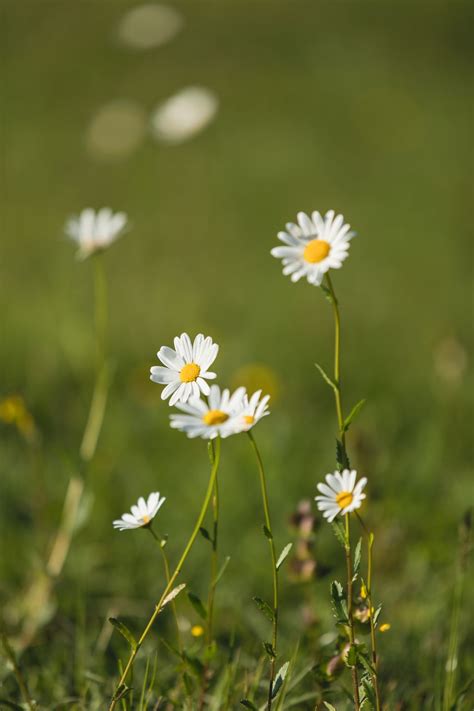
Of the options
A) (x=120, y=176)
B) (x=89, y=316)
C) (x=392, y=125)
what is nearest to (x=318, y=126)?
(x=392, y=125)

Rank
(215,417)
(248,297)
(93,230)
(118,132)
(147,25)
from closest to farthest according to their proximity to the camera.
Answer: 1. (215,417)
2. (93,230)
3. (248,297)
4. (147,25)
5. (118,132)

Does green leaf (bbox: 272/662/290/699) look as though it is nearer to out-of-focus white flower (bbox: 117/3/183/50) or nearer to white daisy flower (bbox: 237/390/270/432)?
white daisy flower (bbox: 237/390/270/432)

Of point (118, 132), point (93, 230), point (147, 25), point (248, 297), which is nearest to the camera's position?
point (93, 230)

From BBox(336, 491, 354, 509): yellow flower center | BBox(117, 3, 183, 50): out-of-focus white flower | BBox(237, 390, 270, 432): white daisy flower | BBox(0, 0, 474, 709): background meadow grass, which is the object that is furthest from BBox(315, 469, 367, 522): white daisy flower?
BBox(117, 3, 183, 50): out-of-focus white flower

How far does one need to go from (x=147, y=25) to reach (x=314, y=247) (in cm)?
371

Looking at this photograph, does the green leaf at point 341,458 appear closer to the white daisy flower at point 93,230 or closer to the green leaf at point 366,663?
the green leaf at point 366,663

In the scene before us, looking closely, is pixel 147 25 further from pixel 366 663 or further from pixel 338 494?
pixel 366 663

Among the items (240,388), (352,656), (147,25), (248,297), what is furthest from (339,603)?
(147,25)

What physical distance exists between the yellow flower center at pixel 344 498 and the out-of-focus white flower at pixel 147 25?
→ 3.65 metres

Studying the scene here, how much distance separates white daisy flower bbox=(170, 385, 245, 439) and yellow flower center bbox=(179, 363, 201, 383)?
0.08 feet

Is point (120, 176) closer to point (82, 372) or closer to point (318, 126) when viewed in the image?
point (318, 126)

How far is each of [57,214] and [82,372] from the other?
1.75m

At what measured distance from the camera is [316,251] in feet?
2.91

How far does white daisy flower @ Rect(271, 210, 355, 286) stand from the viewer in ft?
2.81
